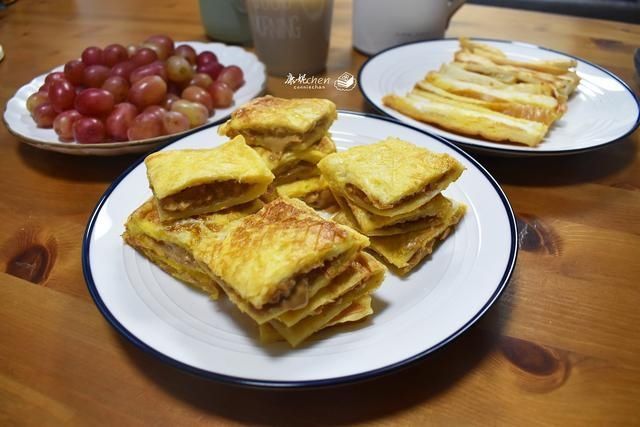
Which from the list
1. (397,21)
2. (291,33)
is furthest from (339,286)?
(397,21)

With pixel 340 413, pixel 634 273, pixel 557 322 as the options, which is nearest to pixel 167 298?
pixel 340 413

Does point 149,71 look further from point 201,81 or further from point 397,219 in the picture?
point 397,219

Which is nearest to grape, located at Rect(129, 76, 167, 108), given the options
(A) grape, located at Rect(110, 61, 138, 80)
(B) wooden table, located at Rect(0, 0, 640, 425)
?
(A) grape, located at Rect(110, 61, 138, 80)

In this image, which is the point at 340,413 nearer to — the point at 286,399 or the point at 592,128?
the point at 286,399

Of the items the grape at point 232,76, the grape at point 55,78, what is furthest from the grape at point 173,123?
the grape at point 55,78

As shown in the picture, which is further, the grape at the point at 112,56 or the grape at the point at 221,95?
the grape at the point at 112,56

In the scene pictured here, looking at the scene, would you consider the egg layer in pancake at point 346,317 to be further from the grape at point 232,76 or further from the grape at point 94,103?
the grape at point 232,76
